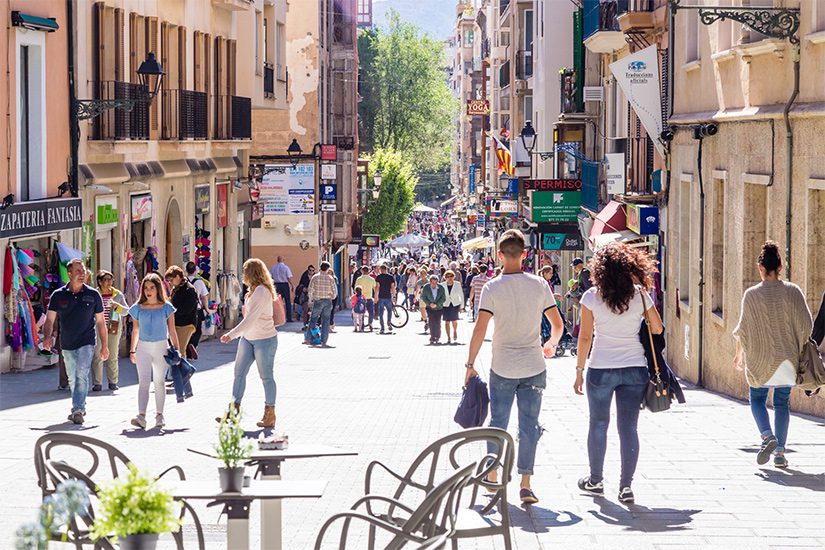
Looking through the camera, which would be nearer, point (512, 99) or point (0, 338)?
point (0, 338)

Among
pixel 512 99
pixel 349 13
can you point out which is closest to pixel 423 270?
pixel 512 99

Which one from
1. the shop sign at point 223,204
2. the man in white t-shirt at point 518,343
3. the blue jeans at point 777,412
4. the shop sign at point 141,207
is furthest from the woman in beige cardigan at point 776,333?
the shop sign at point 223,204

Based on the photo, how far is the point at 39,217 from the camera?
22.4 meters

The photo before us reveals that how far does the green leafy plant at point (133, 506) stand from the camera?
511 cm

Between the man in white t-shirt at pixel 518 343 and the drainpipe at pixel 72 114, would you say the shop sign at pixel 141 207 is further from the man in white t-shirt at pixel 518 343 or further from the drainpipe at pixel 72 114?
the man in white t-shirt at pixel 518 343

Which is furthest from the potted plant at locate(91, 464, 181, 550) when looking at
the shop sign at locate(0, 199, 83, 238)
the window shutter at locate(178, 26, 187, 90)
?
the window shutter at locate(178, 26, 187, 90)

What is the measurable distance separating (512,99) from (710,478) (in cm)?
5881

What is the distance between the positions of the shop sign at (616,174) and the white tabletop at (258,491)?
25393mm

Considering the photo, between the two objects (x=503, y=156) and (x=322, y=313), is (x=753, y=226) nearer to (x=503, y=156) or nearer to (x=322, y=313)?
(x=322, y=313)

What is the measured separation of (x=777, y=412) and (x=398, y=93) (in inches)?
3498

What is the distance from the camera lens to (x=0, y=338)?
21.5m

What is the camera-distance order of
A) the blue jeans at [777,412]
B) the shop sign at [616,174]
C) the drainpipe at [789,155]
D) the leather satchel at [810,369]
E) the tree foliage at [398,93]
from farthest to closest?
the tree foliage at [398,93], the shop sign at [616,174], the drainpipe at [789,155], the blue jeans at [777,412], the leather satchel at [810,369]

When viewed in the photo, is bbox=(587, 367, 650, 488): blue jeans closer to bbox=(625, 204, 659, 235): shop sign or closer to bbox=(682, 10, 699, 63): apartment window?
bbox=(682, 10, 699, 63): apartment window

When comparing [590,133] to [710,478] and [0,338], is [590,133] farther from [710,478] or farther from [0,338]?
[710,478]
